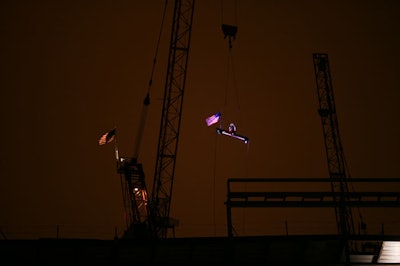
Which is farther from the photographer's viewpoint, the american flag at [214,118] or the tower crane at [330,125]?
the tower crane at [330,125]

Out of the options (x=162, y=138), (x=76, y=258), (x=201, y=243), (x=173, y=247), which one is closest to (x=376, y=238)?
(x=201, y=243)

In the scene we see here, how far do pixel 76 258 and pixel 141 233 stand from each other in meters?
11.0

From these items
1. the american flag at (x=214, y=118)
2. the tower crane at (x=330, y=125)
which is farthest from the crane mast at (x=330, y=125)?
the american flag at (x=214, y=118)

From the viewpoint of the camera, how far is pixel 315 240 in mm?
14898

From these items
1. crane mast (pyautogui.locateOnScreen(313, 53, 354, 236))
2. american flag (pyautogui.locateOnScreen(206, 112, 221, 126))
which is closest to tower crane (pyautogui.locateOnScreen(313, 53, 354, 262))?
crane mast (pyautogui.locateOnScreen(313, 53, 354, 236))

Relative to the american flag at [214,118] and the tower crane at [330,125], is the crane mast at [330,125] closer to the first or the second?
the tower crane at [330,125]

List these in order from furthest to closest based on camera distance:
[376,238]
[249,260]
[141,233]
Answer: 1. [141,233]
2. [249,260]
3. [376,238]

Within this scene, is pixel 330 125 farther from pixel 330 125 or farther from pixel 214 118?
pixel 214 118

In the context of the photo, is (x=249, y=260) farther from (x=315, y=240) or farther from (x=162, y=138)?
(x=162, y=138)

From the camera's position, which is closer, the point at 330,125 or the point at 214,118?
the point at 214,118

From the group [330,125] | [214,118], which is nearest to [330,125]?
[330,125]

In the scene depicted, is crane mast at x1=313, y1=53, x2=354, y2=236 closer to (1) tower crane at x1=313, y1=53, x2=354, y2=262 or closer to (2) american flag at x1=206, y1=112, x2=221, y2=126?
(1) tower crane at x1=313, y1=53, x2=354, y2=262

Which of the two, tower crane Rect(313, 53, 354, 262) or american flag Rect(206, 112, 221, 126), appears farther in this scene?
tower crane Rect(313, 53, 354, 262)

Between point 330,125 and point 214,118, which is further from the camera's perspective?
point 330,125
